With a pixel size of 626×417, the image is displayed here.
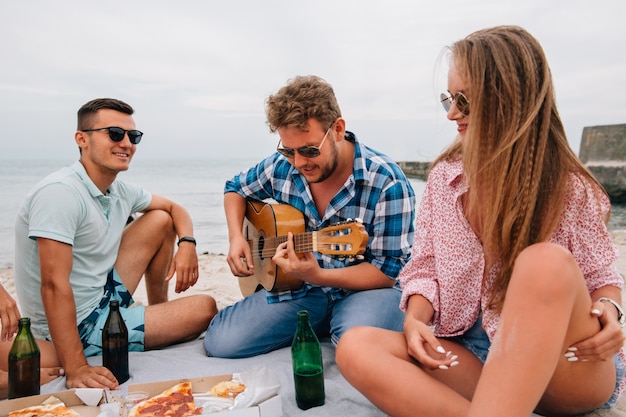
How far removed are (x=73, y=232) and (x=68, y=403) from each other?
1.04 m

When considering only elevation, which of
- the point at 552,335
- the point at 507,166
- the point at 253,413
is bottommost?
the point at 253,413

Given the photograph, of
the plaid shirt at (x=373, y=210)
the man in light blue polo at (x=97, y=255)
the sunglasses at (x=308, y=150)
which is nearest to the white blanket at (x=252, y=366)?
the man in light blue polo at (x=97, y=255)

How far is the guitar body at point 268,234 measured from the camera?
11.6 feet

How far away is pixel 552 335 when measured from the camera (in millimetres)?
1728

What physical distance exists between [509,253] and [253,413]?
4.10ft

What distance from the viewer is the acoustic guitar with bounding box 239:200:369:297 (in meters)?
2.87

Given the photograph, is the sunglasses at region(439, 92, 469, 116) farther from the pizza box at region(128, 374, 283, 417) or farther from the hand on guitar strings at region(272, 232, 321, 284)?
the pizza box at region(128, 374, 283, 417)

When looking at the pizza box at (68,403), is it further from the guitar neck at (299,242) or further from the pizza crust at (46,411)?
the guitar neck at (299,242)

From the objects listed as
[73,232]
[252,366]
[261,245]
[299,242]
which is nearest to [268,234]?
[261,245]

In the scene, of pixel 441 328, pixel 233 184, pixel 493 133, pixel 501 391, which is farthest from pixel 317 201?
pixel 501 391

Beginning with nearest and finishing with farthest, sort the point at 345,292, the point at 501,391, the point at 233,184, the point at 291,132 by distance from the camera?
the point at 501,391 < the point at 291,132 < the point at 345,292 < the point at 233,184

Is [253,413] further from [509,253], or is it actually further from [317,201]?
[317,201]

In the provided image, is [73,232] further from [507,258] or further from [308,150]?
[507,258]

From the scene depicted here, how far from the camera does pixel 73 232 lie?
315 centimetres
